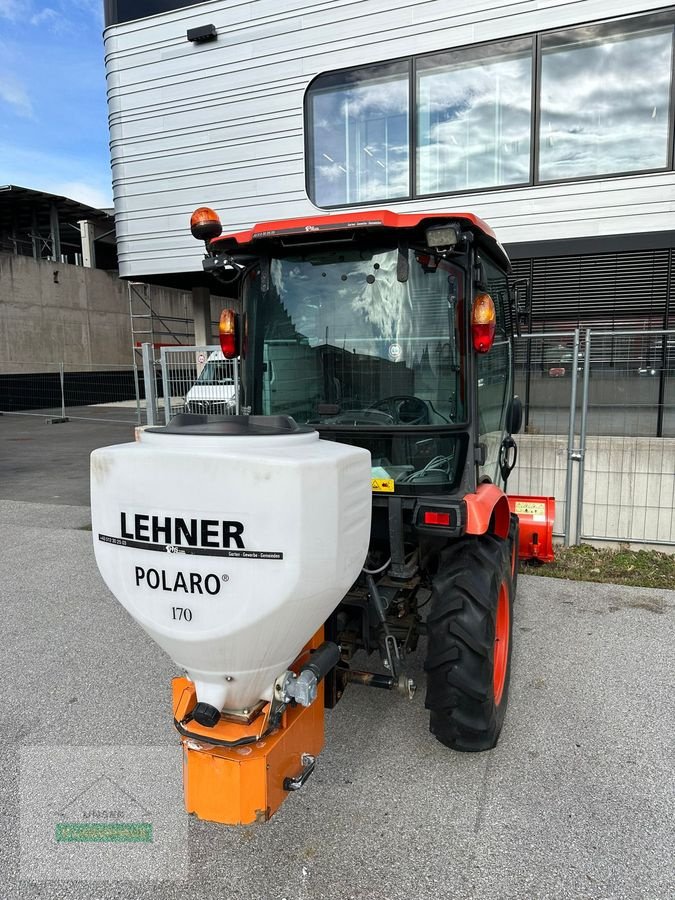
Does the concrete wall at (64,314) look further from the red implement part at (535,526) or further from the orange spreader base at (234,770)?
the orange spreader base at (234,770)

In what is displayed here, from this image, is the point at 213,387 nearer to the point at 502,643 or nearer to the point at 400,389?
the point at 400,389

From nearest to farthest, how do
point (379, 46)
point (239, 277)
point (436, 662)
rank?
point (436, 662) < point (239, 277) < point (379, 46)

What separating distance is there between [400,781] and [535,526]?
117 inches

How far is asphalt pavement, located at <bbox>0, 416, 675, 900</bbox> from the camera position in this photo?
6.99 feet

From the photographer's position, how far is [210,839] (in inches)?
91.3

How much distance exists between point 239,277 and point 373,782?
233cm

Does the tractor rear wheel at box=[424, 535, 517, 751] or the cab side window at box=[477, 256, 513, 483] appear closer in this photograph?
the tractor rear wheel at box=[424, 535, 517, 751]

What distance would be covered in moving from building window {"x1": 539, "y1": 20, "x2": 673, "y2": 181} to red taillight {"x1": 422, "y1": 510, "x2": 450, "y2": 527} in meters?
5.50

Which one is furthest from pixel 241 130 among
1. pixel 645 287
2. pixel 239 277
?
pixel 239 277

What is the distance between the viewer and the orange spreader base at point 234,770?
6.22 feet

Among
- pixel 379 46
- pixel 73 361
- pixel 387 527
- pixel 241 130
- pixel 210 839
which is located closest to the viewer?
pixel 210 839

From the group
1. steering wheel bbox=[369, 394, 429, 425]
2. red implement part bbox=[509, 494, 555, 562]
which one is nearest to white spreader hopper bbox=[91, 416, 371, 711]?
steering wheel bbox=[369, 394, 429, 425]

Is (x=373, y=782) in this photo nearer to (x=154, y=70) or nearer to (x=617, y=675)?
(x=617, y=675)

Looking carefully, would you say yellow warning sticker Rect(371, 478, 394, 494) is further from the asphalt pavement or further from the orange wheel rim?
the asphalt pavement
